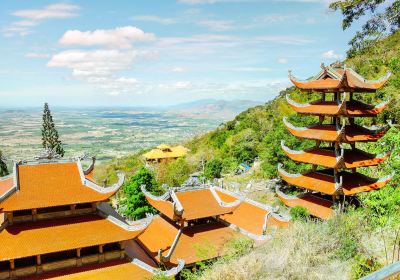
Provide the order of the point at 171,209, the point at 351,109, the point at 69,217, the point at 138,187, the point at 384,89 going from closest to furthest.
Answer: the point at 69,217 → the point at 351,109 → the point at 171,209 → the point at 138,187 → the point at 384,89

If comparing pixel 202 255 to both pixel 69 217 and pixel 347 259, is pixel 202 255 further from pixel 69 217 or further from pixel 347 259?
pixel 347 259

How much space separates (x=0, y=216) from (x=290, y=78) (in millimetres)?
15412

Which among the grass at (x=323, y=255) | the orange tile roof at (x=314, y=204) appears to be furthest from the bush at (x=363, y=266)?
the orange tile roof at (x=314, y=204)

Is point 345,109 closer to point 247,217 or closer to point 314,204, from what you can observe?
point 314,204

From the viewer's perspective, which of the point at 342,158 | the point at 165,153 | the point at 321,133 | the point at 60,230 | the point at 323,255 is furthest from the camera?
the point at 165,153

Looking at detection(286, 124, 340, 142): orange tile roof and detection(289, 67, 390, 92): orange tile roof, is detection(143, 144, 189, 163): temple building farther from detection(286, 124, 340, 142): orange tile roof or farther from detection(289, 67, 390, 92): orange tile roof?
detection(289, 67, 390, 92): orange tile roof

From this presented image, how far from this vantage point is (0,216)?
16750 millimetres

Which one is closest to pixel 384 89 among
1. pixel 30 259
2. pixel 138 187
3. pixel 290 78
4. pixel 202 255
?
pixel 290 78

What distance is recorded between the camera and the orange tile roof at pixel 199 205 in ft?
64.5

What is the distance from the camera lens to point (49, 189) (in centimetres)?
1675

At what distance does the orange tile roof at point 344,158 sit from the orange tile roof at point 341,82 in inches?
121

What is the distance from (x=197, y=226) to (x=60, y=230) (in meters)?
7.04

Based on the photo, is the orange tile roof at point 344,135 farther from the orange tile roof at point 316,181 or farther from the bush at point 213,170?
the bush at point 213,170

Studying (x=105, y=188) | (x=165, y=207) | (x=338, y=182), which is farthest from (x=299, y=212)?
(x=105, y=188)
